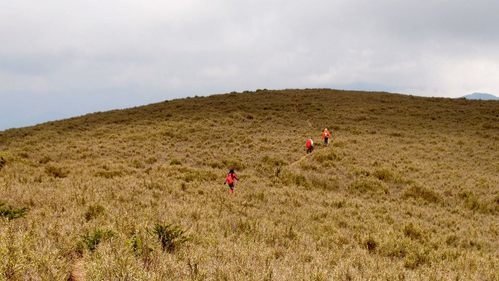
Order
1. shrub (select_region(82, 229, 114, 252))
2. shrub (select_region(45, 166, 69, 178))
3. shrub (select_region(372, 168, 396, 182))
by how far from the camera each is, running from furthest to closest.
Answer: shrub (select_region(372, 168, 396, 182)) → shrub (select_region(45, 166, 69, 178)) → shrub (select_region(82, 229, 114, 252))

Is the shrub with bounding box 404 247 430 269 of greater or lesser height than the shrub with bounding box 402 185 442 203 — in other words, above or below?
above

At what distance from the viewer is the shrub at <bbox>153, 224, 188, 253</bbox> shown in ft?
21.5

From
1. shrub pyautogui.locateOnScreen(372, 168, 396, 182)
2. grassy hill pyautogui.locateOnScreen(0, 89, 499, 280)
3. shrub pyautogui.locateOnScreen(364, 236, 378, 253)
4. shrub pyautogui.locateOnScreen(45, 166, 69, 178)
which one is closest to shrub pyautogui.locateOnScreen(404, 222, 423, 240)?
grassy hill pyautogui.locateOnScreen(0, 89, 499, 280)

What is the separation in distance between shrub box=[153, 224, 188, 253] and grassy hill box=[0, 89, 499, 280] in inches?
1.4

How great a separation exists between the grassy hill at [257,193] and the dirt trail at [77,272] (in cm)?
3

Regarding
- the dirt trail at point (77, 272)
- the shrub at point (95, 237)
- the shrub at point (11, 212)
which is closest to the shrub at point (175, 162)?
the shrub at point (11, 212)

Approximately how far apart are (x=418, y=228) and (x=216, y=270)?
9.03 m

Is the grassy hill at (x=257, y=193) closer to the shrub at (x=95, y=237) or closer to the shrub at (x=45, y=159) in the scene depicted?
the shrub at (x=95, y=237)

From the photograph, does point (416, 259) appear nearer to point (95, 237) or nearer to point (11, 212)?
point (95, 237)

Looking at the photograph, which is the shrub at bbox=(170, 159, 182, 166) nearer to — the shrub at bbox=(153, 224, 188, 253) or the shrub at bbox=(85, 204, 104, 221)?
the shrub at bbox=(85, 204, 104, 221)

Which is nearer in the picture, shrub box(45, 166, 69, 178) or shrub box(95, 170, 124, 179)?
shrub box(45, 166, 69, 178)

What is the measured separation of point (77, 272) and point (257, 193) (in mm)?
11497

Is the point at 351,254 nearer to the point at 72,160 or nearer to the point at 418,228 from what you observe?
the point at 418,228

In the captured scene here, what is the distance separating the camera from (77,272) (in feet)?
16.9
